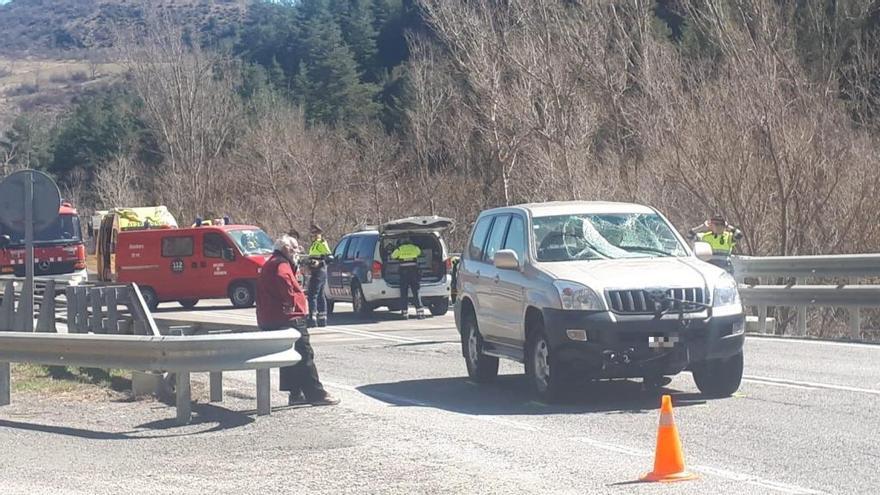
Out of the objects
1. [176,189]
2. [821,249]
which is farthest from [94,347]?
[176,189]

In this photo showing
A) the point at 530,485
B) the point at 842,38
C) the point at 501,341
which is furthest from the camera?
the point at 842,38

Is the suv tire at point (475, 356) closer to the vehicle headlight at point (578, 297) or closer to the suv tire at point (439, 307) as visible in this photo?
the vehicle headlight at point (578, 297)

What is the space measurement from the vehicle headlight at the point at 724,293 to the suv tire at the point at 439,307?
13997 mm

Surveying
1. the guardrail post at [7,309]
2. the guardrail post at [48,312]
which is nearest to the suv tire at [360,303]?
the guardrail post at [7,309]

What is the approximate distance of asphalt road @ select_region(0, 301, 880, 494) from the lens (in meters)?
8.64

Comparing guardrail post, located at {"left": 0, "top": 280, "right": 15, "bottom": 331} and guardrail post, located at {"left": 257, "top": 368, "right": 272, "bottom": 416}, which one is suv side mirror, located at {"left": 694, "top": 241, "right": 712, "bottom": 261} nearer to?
guardrail post, located at {"left": 257, "top": 368, "right": 272, "bottom": 416}

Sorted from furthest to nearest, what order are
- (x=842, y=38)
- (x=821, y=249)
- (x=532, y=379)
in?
(x=842, y=38), (x=821, y=249), (x=532, y=379)

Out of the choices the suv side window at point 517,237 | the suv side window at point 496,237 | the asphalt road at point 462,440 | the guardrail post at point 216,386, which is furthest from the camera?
the suv side window at point 496,237

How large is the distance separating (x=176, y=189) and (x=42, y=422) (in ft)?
161

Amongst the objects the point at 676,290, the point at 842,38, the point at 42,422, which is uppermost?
the point at 842,38

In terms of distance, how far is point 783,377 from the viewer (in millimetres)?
13422

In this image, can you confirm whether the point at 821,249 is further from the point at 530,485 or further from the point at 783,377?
the point at 530,485

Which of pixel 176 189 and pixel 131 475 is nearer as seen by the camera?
pixel 131 475

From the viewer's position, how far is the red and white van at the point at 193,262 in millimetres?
30938
